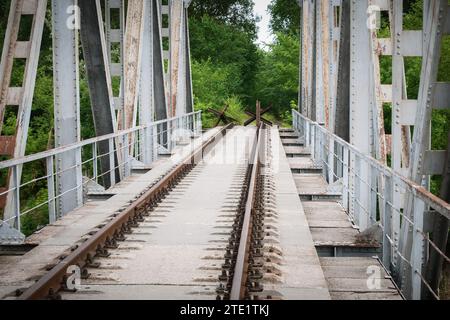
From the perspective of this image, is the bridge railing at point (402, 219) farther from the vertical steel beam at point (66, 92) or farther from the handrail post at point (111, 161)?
the handrail post at point (111, 161)

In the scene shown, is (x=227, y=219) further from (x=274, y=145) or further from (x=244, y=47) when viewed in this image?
(x=244, y=47)

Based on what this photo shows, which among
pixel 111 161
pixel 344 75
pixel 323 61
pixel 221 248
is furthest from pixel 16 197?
pixel 323 61

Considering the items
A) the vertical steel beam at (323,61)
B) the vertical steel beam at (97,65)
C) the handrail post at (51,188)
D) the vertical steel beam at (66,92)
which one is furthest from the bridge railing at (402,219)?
the vertical steel beam at (323,61)

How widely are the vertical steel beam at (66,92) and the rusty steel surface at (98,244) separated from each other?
4.28 ft

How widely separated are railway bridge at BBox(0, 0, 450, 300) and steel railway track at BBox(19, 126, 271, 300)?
0.03 m

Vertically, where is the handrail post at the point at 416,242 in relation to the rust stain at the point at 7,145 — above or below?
below

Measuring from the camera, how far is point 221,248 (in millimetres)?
7586

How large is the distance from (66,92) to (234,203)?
3.27 metres

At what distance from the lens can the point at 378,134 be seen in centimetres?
855

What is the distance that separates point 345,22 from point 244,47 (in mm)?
50646

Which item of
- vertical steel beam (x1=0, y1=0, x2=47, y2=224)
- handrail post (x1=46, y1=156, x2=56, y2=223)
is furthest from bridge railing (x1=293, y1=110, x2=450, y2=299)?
vertical steel beam (x1=0, y1=0, x2=47, y2=224)

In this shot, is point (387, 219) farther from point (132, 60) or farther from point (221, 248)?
point (132, 60)

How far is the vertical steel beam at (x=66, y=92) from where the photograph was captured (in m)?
10.6
